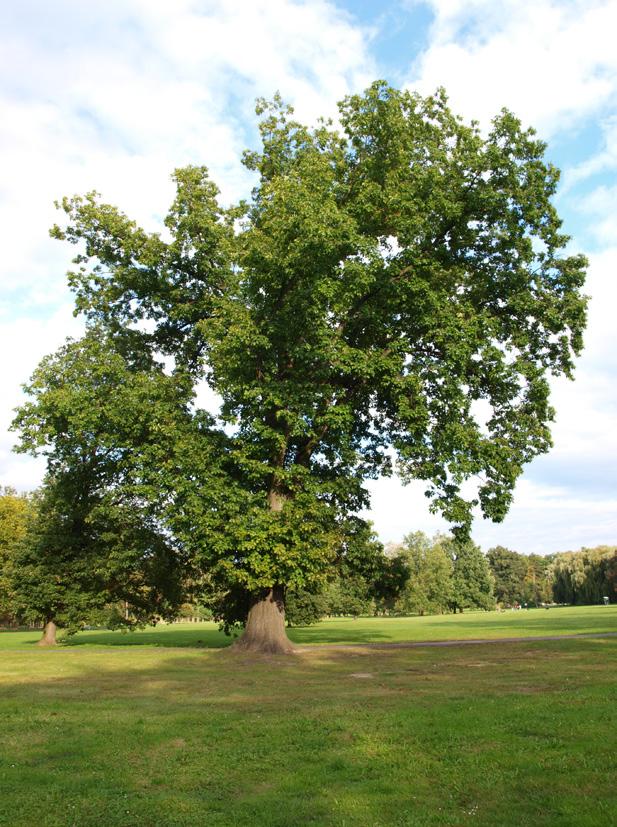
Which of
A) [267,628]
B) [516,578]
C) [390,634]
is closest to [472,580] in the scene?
[516,578]

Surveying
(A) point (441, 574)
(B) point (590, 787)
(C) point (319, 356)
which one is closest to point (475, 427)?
(C) point (319, 356)

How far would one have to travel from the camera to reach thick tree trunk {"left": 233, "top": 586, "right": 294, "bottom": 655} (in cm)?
2330

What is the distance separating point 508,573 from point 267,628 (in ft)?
473

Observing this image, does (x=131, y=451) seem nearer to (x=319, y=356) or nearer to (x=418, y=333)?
(x=319, y=356)

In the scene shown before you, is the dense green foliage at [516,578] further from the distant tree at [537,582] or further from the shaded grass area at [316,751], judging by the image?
the shaded grass area at [316,751]

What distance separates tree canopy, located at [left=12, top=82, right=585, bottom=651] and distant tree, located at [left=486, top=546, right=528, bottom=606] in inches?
5462

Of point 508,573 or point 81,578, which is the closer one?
point 81,578

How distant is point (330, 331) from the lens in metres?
21.5

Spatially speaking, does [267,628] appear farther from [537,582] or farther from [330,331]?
[537,582]

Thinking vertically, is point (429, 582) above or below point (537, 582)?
below

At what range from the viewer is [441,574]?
112 m

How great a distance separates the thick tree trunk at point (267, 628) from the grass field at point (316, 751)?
7146 mm

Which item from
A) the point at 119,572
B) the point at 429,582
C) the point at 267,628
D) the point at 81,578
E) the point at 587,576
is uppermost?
the point at 587,576

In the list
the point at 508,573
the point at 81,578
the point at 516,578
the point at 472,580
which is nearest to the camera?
the point at 81,578
